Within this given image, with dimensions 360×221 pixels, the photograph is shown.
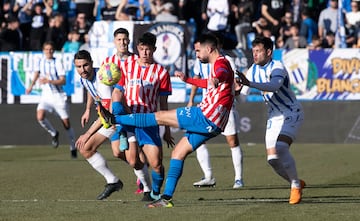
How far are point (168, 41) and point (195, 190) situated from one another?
1111 centimetres

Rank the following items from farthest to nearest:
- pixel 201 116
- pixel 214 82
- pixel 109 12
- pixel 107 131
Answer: pixel 109 12 < pixel 107 131 < pixel 201 116 < pixel 214 82

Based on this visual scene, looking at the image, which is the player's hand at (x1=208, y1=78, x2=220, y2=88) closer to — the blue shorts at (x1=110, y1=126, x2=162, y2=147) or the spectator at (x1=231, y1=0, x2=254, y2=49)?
the blue shorts at (x1=110, y1=126, x2=162, y2=147)

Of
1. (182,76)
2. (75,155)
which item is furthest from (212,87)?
(75,155)

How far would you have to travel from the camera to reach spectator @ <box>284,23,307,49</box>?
26955 mm

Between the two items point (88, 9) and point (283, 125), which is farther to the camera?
point (88, 9)

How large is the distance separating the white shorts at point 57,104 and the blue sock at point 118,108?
1038cm

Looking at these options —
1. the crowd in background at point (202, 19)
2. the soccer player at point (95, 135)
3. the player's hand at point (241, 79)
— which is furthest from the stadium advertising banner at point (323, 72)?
the player's hand at point (241, 79)

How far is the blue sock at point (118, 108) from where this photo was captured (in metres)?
12.8

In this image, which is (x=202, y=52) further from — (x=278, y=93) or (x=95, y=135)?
(x=95, y=135)

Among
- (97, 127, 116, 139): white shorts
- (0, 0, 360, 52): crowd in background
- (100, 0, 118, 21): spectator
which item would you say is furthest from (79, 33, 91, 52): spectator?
(97, 127, 116, 139): white shorts

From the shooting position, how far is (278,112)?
13.7 meters

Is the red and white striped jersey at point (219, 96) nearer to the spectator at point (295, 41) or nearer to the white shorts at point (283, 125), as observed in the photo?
the white shorts at point (283, 125)

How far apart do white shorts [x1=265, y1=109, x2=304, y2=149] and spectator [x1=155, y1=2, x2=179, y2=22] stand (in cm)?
1403

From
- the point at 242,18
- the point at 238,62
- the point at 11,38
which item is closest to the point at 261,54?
the point at 238,62
